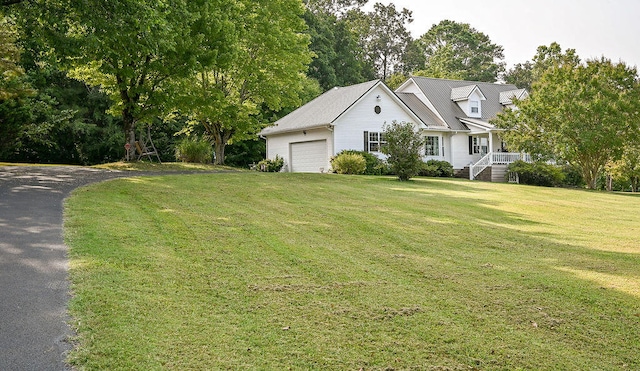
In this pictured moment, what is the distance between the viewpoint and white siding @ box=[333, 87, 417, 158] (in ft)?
104

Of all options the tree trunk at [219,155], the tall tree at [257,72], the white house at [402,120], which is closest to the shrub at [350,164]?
the white house at [402,120]

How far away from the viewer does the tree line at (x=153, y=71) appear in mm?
16375

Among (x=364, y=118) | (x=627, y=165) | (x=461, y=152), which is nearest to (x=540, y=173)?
(x=627, y=165)

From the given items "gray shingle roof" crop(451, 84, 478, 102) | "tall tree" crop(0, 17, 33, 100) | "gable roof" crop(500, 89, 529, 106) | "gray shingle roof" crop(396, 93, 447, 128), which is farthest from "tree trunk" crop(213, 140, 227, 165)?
"gable roof" crop(500, 89, 529, 106)

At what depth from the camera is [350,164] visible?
28297 mm

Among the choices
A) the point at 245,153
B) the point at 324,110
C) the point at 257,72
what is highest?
the point at 257,72

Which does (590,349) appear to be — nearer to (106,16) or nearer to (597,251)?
(597,251)

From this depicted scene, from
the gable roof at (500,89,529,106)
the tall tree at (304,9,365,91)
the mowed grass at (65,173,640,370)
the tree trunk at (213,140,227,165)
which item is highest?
the tall tree at (304,9,365,91)

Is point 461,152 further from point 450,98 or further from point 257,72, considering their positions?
point 257,72

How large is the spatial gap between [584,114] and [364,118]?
11.1 meters

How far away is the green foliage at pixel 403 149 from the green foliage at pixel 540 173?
9.64 metres

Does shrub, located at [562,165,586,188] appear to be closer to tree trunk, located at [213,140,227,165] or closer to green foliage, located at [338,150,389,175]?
green foliage, located at [338,150,389,175]

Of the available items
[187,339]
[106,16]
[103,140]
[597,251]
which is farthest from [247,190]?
[103,140]

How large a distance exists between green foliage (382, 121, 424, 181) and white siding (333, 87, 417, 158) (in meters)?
7.69
